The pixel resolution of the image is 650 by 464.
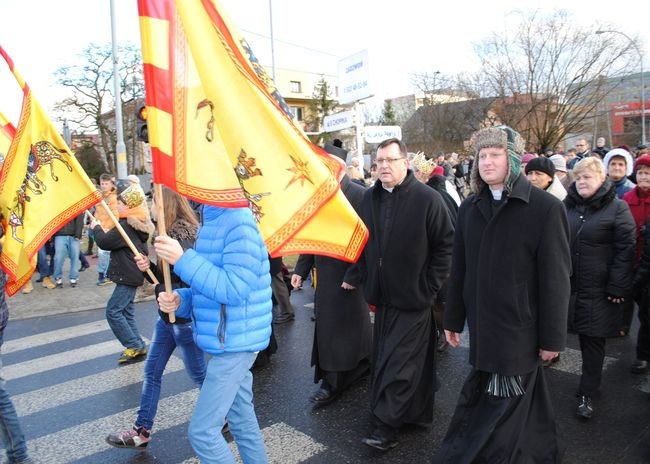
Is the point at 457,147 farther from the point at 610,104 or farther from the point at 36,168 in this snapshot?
the point at 36,168

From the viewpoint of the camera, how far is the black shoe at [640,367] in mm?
4707

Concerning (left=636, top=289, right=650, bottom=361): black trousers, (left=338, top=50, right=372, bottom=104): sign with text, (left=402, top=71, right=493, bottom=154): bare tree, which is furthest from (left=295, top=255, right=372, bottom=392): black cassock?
(left=402, top=71, right=493, bottom=154): bare tree

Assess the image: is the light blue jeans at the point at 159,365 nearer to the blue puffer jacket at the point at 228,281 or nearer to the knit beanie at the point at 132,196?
the blue puffer jacket at the point at 228,281

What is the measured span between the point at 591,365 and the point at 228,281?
309cm

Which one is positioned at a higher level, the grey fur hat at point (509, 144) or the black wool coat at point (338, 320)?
the grey fur hat at point (509, 144)

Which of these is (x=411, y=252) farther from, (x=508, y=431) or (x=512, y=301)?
(x=508, y=431)

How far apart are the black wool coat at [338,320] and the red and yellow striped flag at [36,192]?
2.05m

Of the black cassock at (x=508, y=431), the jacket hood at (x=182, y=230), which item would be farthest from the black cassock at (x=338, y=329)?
the black cassock at (x=508, y=431)

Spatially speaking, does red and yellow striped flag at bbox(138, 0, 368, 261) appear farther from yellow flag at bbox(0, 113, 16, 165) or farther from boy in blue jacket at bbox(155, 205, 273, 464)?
yellow flag at bbox(0, 113, 16, 165)

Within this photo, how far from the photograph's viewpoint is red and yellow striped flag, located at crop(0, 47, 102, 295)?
352 cm

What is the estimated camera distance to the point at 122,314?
18.3ft

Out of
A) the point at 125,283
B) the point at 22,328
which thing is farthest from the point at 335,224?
the point at 22,328

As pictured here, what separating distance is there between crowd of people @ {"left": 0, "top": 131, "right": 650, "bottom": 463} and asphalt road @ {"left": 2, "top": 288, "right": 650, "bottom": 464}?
155 mm

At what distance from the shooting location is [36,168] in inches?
141
